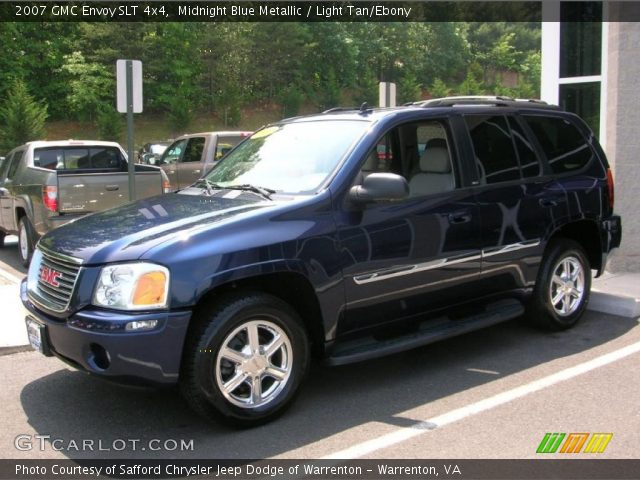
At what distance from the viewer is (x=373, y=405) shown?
441cm

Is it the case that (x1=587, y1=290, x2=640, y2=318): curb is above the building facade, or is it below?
below

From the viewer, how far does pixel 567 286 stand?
233 inches

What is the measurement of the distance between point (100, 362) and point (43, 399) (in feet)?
3.74

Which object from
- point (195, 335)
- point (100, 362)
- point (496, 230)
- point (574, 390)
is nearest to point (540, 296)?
point (496, 230)

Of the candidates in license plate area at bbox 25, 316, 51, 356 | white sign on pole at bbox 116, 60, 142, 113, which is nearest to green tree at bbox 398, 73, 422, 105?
white sign on pole at bbox 116, 60, 142, 113

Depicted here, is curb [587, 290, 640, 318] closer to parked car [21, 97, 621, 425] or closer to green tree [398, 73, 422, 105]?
parked car [21, 97, 621, 425]

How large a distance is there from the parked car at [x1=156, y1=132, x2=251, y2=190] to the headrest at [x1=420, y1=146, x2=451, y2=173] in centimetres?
832

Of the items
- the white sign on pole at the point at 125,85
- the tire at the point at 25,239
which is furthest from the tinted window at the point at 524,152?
the tire at the point at 25,239

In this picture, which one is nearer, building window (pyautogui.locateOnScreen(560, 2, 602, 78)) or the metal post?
the metal post

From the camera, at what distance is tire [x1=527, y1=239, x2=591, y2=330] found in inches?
225

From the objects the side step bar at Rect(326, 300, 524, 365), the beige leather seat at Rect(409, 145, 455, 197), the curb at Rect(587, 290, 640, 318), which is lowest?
the curb at Rect(587, 290, 640, 318)

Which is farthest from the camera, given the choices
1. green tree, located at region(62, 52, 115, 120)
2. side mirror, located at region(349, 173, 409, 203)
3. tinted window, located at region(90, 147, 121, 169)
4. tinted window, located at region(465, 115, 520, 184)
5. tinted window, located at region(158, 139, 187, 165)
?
green tree, located at region(62, 52, 115, 120)

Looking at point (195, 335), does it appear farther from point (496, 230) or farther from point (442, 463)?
point (496, 230)

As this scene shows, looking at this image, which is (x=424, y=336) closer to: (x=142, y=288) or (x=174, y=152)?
(x=142, y=288)
